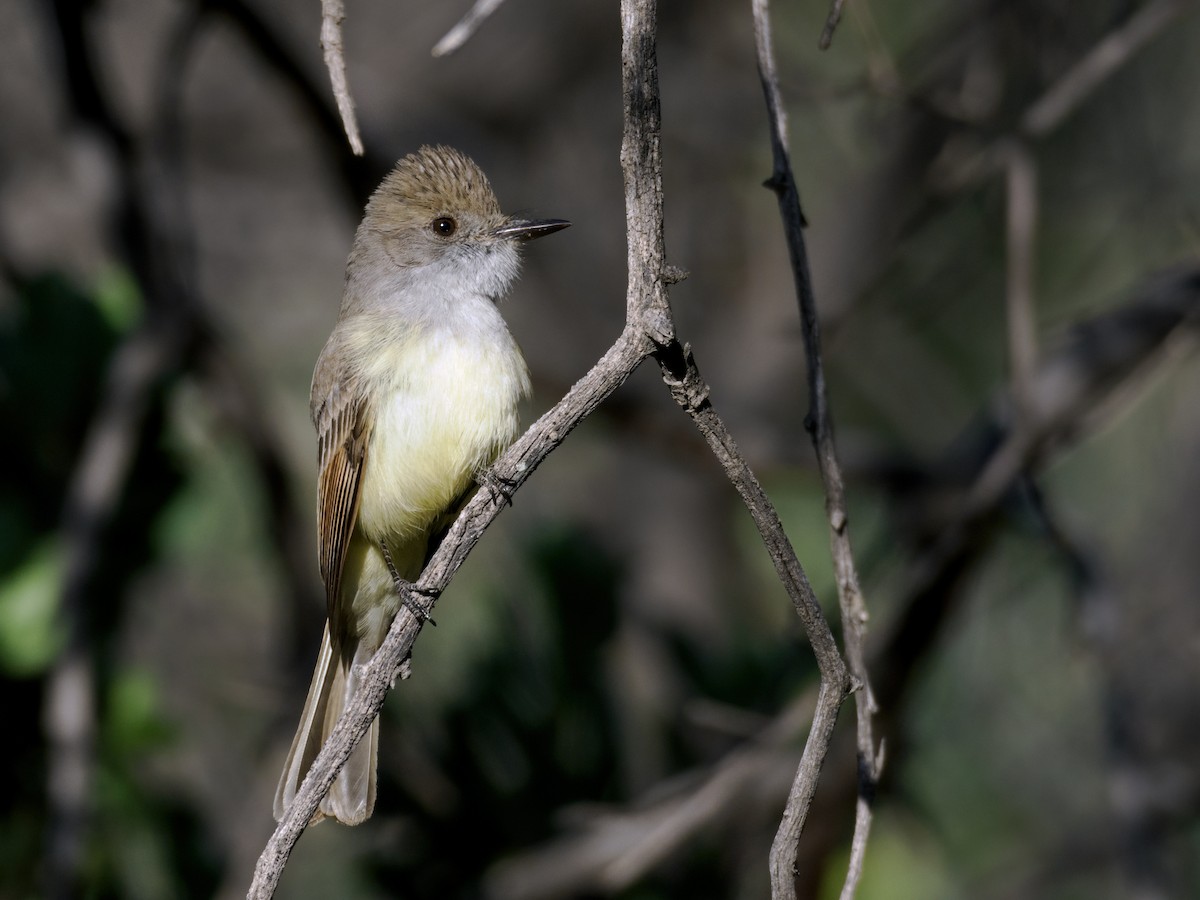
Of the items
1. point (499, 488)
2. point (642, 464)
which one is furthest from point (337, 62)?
point (642, 464)

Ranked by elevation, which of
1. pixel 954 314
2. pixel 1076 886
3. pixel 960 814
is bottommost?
pixel 1076 886

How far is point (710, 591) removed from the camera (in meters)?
5.99

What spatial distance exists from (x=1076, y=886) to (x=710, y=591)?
6.95 feet

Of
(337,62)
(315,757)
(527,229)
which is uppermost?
(527,229)

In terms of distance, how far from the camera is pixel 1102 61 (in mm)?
4000

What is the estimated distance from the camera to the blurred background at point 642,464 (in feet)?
13.2

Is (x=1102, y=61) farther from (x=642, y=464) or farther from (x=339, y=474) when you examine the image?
(x=642, y=464)

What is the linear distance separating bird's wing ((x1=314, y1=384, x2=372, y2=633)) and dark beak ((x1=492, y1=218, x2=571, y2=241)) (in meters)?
0.67

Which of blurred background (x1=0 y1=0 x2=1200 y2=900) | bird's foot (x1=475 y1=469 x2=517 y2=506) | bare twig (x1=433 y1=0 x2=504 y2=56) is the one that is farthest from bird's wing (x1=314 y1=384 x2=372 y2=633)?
bare twig (x1=433 y1=0 x2=504 y2=56)

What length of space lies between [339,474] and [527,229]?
86 cm

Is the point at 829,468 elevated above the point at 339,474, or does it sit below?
below

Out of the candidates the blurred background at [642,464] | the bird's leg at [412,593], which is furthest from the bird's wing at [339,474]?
the blurred background at [642,464]

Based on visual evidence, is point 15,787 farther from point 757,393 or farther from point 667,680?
point 757,393

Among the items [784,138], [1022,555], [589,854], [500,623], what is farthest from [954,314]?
[784,138]
